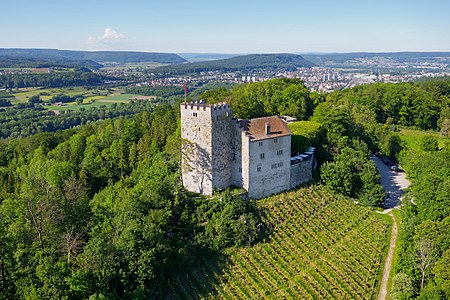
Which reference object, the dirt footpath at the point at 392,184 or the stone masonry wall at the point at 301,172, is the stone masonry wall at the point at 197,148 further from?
the dirt footpath at the point at 392,184

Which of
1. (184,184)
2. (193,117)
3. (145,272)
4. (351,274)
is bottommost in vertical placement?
(351,274)

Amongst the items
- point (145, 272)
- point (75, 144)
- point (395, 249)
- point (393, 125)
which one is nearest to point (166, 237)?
point (145, 272)

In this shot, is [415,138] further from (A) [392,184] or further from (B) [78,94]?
(B) [78,94]

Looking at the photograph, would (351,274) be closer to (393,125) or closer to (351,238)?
(351,238)

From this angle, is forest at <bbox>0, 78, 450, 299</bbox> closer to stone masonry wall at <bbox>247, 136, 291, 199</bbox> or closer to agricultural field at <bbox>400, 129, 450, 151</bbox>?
stone masonry wall at <bbox>247, 136, 291, 199</bbox>

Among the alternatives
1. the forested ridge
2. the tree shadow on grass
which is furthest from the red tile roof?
the forested ridge
